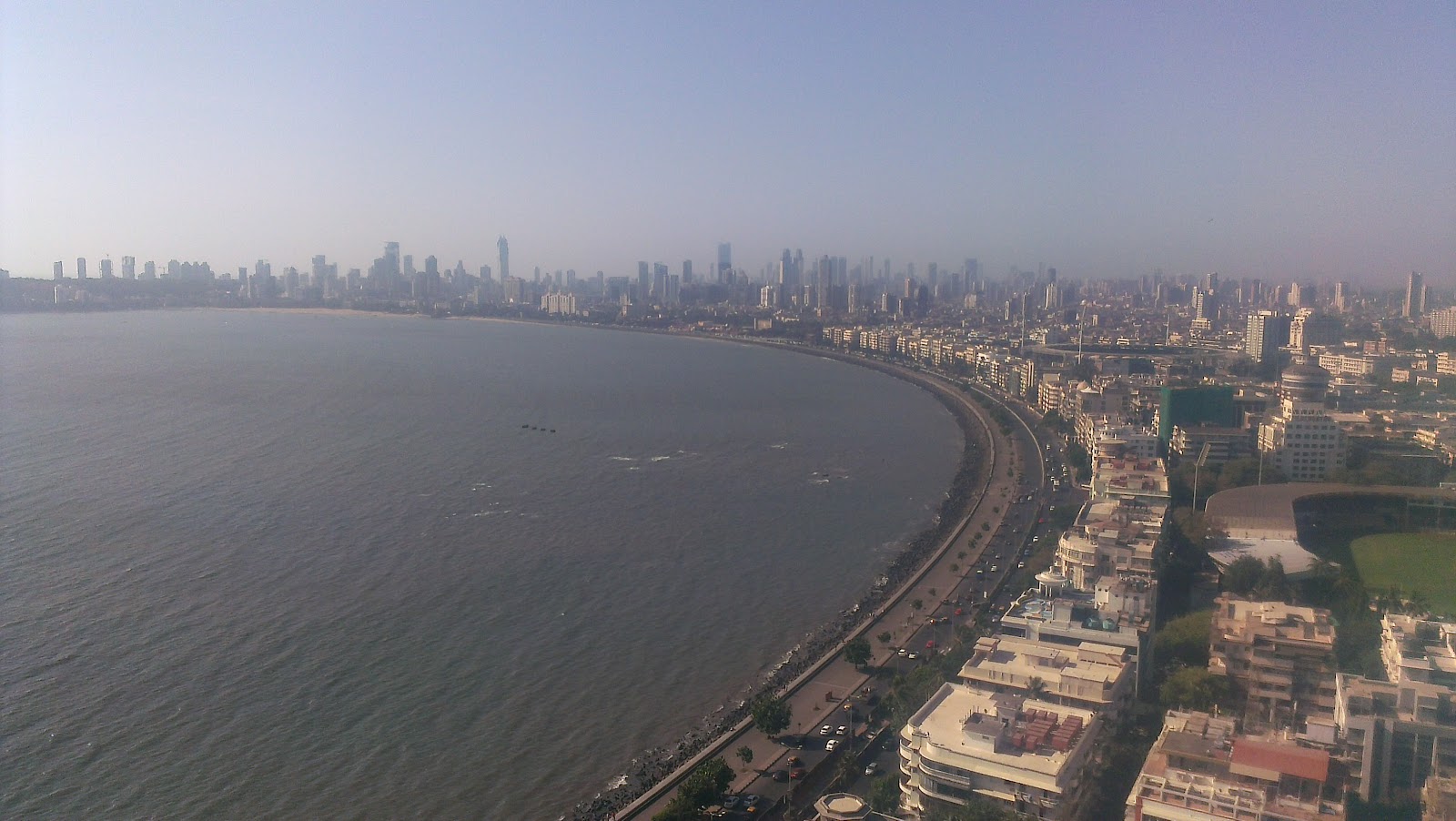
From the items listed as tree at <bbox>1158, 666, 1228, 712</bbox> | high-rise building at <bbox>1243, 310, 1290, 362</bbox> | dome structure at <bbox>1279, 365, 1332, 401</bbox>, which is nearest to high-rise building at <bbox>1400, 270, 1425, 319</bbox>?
dome structure at <bbox>1279, 365, 1332, 401</bbox>

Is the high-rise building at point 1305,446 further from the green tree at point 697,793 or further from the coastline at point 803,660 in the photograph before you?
the green tree at point 697,793

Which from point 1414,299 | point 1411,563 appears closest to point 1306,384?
point 1414,299

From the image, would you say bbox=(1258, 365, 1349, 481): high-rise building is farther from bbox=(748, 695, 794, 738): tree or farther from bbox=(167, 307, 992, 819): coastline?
bbox=(748, 695, 794, 738): tree

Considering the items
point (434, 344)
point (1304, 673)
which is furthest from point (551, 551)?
point (434, 344)

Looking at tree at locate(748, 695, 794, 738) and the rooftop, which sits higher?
the rooftop

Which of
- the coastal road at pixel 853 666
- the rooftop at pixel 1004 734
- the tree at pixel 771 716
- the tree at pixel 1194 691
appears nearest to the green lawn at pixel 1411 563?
the tree at pixel 1194 691

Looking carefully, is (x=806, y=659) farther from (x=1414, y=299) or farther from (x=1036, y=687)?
(x=1414, y=299)
